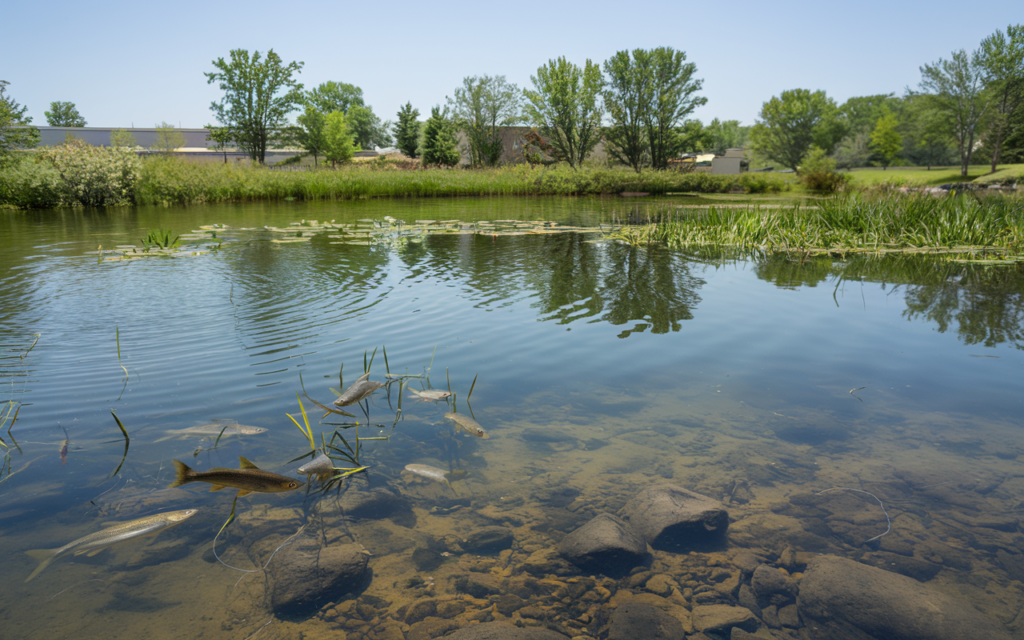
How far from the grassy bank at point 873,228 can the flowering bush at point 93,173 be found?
77.0 feet

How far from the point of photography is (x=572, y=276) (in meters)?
8.64

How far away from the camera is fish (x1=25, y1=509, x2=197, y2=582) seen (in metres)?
2.24

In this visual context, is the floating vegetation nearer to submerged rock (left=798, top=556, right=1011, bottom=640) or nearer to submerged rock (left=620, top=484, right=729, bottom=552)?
submerged rock (left=620, top=484, right=729, bottom=552)

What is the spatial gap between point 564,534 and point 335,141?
55.3m

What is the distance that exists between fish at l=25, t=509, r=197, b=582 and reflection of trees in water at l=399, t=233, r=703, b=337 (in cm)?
429

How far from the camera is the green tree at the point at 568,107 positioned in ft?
→ 156

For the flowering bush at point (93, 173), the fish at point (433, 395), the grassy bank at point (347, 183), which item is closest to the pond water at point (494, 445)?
the fish at point (433, 395)

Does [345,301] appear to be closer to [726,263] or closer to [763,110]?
[726,263]

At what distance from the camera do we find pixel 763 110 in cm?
7219

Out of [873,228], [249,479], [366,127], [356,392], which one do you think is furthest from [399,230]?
[366,127]

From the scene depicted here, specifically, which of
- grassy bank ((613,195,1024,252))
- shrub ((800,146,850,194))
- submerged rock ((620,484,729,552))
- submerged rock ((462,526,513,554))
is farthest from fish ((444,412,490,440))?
shrub ((800,146,850,194))

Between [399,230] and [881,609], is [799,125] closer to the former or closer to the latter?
[399,230]

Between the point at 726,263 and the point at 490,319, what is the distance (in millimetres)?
5982

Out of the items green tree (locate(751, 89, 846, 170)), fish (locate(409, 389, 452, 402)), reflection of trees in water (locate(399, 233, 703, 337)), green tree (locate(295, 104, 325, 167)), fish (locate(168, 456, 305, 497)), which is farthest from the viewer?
green tree (locate(751, 89, 846, 170))
